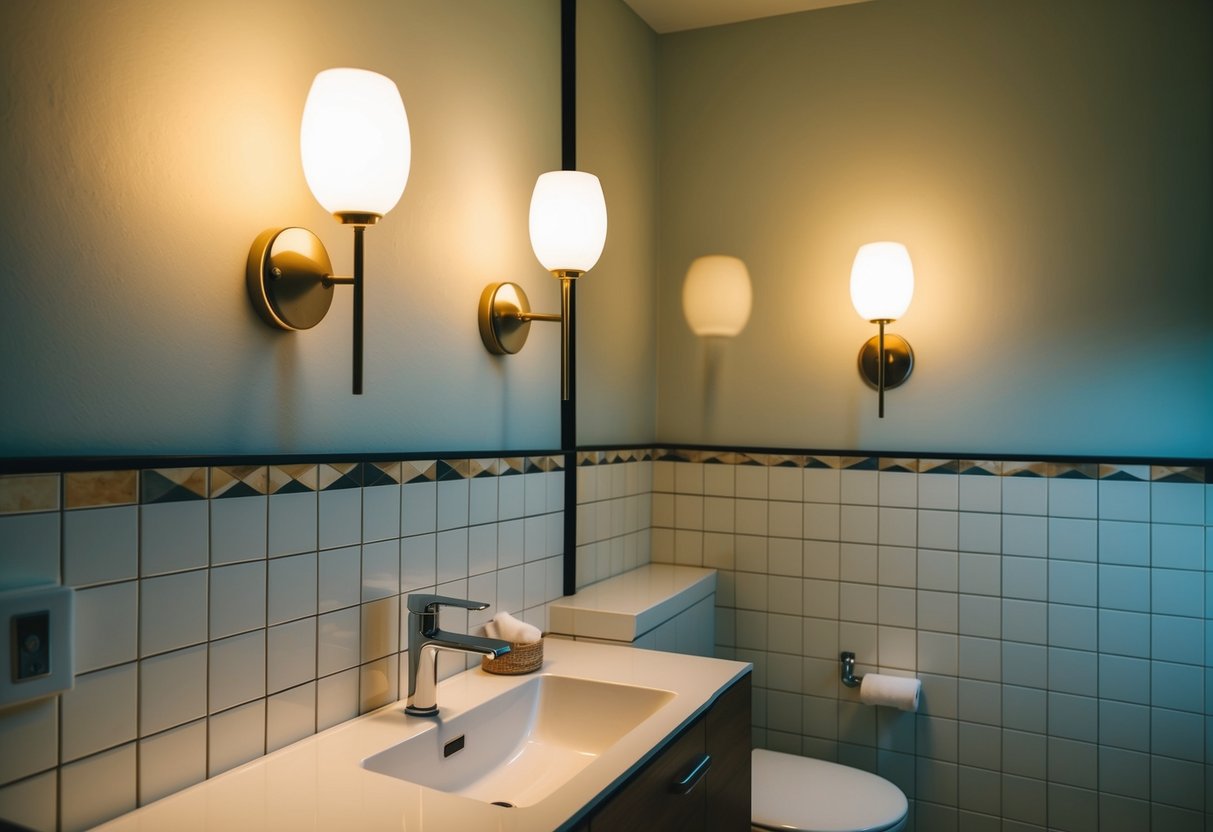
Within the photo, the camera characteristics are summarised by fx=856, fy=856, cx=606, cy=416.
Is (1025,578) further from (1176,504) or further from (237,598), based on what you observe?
(237,598)

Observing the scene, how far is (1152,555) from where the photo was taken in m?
2.24

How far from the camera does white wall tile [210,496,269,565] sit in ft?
4.06

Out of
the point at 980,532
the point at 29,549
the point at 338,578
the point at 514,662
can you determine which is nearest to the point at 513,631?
the point at 514,662

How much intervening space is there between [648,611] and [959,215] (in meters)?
1.46

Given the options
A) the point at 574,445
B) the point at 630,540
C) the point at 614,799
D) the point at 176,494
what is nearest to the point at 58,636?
the point at 176,494

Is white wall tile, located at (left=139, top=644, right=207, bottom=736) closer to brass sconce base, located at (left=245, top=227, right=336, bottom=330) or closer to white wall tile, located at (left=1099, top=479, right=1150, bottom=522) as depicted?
brass sconce base, located at (left=245, top=227, right=336, bottom=330)

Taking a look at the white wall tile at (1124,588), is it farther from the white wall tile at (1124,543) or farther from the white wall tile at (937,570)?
the white wall tile at (937,570)

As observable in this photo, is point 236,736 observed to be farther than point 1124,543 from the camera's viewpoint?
No

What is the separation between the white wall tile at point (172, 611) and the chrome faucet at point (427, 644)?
0.40 metres

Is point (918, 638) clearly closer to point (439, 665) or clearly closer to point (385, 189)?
point (439, 665)

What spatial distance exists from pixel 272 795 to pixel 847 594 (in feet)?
6.06

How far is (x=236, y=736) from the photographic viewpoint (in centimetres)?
128

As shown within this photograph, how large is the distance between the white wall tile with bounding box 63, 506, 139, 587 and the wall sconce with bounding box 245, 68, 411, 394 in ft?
1.25

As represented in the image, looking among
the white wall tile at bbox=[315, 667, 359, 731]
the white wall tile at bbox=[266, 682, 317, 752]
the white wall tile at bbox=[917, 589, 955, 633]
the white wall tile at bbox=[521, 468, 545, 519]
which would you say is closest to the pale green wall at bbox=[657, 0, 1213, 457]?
the white wall tile at bbox=[917, 589, 955, 633]
